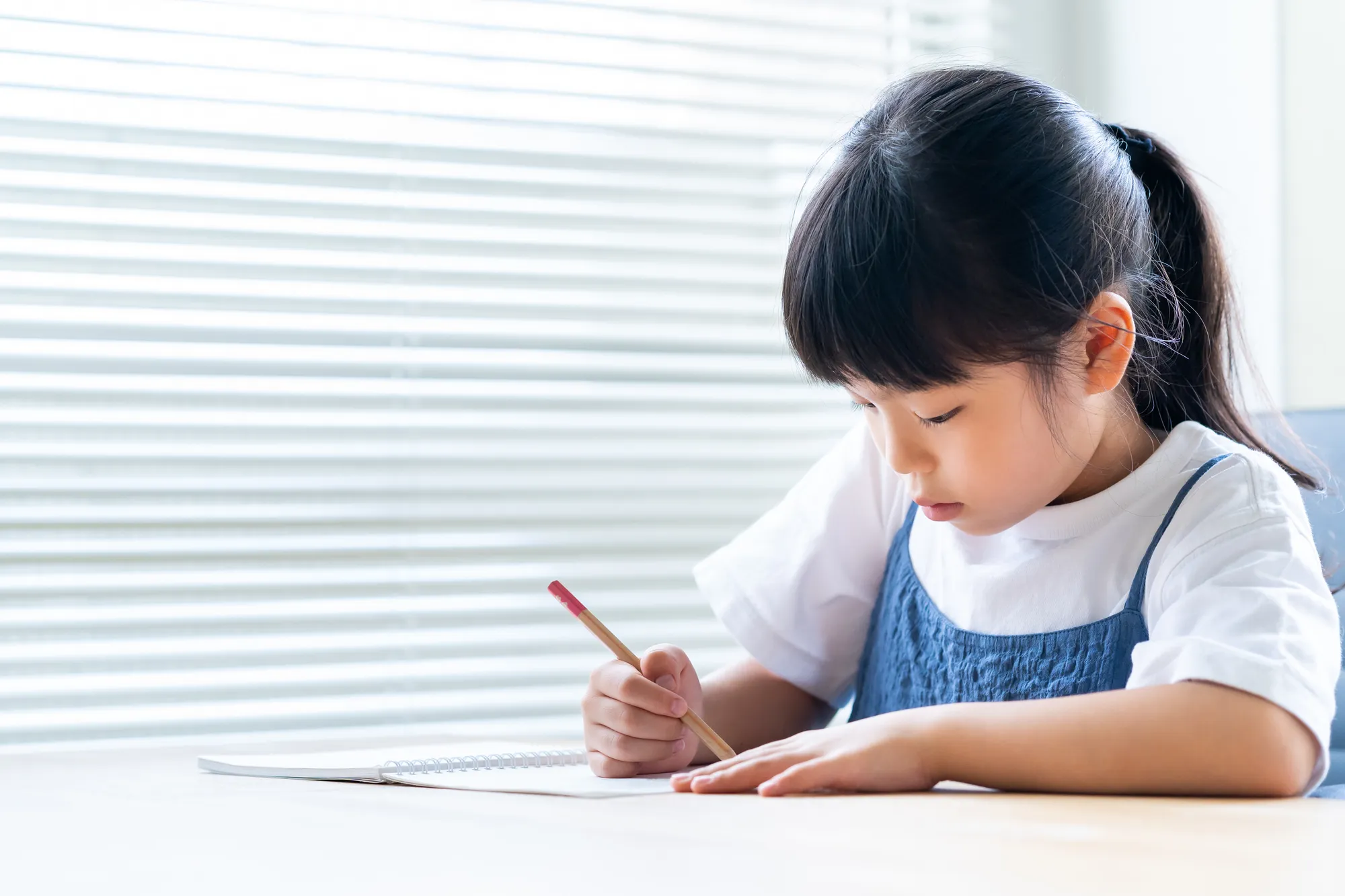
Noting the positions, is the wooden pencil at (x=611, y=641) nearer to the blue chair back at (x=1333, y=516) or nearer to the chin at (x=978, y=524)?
the chin at (x=978, y=524)

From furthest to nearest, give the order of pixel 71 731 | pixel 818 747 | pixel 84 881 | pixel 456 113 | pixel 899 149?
pixel 456 113 → pixel 71 731 → pixel 899 149 → pixel 818 747 → pixel 84 881

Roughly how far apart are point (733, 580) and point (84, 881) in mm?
635

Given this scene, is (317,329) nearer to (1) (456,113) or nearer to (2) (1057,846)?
(1) (456,113)

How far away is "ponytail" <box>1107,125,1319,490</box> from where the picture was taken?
91 centimetres

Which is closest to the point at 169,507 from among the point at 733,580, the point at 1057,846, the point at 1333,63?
the point at 733,580

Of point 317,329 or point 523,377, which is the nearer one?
point 317,329

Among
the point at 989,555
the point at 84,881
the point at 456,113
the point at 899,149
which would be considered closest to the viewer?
the point at 84,881

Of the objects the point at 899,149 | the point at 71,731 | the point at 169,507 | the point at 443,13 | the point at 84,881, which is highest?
the point at 443,13

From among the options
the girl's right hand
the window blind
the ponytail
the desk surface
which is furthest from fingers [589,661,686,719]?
the window blind

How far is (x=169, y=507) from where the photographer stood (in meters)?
1.46

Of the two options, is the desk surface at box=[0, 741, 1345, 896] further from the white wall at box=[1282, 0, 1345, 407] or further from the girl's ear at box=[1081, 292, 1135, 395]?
the white wall at box=[1282, 0, 1345, 407]

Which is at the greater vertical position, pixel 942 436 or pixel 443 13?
pixel 443 13

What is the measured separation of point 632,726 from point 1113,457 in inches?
14.9

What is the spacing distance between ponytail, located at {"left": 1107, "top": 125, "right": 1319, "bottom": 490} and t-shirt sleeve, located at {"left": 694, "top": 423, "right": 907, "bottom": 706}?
8.4 inches
